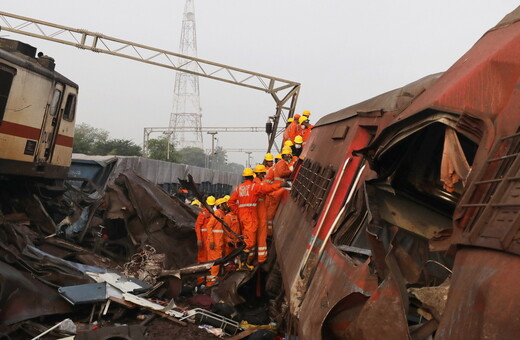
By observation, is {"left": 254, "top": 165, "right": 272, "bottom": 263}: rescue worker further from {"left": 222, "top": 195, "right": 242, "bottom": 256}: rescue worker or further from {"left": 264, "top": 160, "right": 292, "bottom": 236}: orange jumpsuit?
{"left": 222, "top": 195, "right": 242, "bottom": 256}: rescue worker

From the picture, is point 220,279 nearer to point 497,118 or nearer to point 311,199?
point 311,199

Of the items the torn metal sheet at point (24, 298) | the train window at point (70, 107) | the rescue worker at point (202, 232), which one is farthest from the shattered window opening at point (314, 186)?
the train window at point (70, 107)

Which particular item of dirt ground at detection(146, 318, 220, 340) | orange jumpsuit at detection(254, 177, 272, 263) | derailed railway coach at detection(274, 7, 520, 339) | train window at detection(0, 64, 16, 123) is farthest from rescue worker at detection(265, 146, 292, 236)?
train window at detection(0, 64, 16, 123)

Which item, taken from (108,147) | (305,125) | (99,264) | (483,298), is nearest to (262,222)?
(99,264)

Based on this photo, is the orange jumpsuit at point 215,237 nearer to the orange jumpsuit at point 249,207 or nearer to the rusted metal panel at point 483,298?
the orange jumpsuit at point 249,207

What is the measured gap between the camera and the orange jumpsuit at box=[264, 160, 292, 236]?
28.3 ft

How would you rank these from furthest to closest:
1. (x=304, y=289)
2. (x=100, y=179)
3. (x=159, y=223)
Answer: (x=100, y=179) < (x=159, y=223) < (x=304, y=289)

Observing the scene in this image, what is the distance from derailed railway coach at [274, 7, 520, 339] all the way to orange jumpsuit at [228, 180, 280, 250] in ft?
12.7

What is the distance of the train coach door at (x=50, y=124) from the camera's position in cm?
1013

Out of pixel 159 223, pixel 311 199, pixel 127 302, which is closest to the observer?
pixel 311 199

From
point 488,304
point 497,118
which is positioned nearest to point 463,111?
point 497,118

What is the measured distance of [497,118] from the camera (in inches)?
82.3

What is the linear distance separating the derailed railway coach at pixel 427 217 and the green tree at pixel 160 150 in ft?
159

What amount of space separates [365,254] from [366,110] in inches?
60.7
